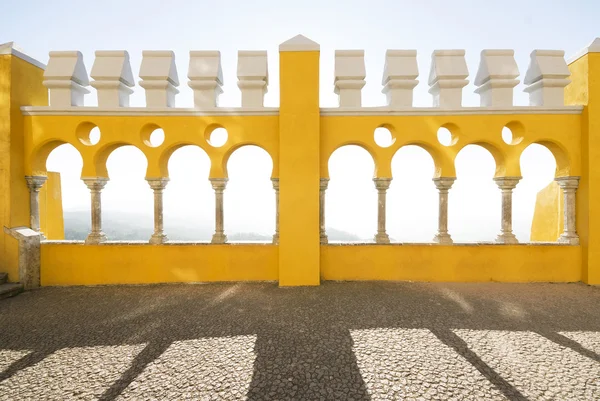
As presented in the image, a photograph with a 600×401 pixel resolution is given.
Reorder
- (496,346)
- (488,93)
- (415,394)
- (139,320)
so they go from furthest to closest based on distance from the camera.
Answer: (488,93) → (139,320) → (496,346) → (415,394)

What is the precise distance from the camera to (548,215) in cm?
724

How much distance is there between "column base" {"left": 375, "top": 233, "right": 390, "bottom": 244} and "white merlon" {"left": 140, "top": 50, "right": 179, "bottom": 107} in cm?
529

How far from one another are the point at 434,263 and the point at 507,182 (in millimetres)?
2330

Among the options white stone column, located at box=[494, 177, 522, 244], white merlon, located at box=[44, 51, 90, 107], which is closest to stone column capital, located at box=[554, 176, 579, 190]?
white stone column, located at box=[494, 177, 522, 244]

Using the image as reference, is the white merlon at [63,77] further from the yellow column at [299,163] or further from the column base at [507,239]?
the column base at [507,239]

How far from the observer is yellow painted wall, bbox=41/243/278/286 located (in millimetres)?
5559

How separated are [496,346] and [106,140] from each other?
7.50 m

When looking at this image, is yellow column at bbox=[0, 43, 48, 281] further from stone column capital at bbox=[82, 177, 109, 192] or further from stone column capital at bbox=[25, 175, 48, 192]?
stone column capital at bbox=[82, 177, 109, 192]

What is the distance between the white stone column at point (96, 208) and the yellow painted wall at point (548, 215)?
10664mm

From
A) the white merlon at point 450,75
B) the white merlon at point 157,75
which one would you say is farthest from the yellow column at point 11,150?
the white merlon at point 450,75

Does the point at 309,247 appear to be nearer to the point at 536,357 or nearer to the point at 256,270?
the point at 256,270

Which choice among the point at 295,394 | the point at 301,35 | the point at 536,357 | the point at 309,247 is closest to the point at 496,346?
the point at 536,357

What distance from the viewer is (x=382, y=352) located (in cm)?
310

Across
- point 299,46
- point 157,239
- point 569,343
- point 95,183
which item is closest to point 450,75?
point 299,46
